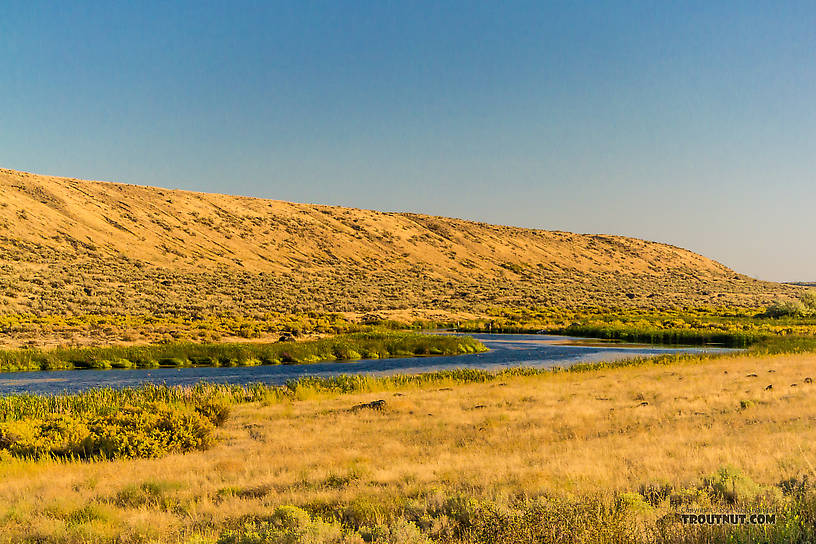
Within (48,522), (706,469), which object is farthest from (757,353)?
(48,522)

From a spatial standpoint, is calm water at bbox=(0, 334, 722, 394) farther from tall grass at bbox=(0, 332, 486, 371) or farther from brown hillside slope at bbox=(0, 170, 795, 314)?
brown hillside slope at bbox=(0, 170, 795, 314)

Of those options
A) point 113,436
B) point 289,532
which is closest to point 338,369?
point 113,436

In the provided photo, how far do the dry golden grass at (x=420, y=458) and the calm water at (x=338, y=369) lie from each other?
31.1 feet

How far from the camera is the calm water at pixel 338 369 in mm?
26750

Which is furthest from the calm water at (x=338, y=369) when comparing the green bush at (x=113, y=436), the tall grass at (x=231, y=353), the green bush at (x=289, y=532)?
the green bush at (x=289, y=532)

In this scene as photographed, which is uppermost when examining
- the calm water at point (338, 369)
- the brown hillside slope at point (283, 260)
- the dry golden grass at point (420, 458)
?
the brown hillside slope at point (283, 260)

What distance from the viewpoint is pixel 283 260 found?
10119 centimetres

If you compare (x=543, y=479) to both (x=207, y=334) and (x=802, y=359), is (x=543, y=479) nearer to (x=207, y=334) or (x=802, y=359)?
(x=802, y=359)

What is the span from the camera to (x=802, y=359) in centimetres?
2912

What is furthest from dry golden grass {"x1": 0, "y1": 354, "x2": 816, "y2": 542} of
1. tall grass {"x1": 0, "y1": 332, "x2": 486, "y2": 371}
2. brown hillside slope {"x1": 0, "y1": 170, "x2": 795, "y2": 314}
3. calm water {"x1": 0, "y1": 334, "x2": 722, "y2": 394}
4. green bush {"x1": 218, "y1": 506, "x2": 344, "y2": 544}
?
brown hillside slope {"x1": 0, "y1": 170, "x2": 795, "y2": 314}

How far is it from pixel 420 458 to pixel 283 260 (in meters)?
91.7

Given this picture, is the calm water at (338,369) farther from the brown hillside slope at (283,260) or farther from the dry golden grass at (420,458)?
the brown hillside slope at (283,260)

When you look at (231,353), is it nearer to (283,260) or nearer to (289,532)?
(289,532)

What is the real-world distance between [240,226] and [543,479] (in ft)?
360
